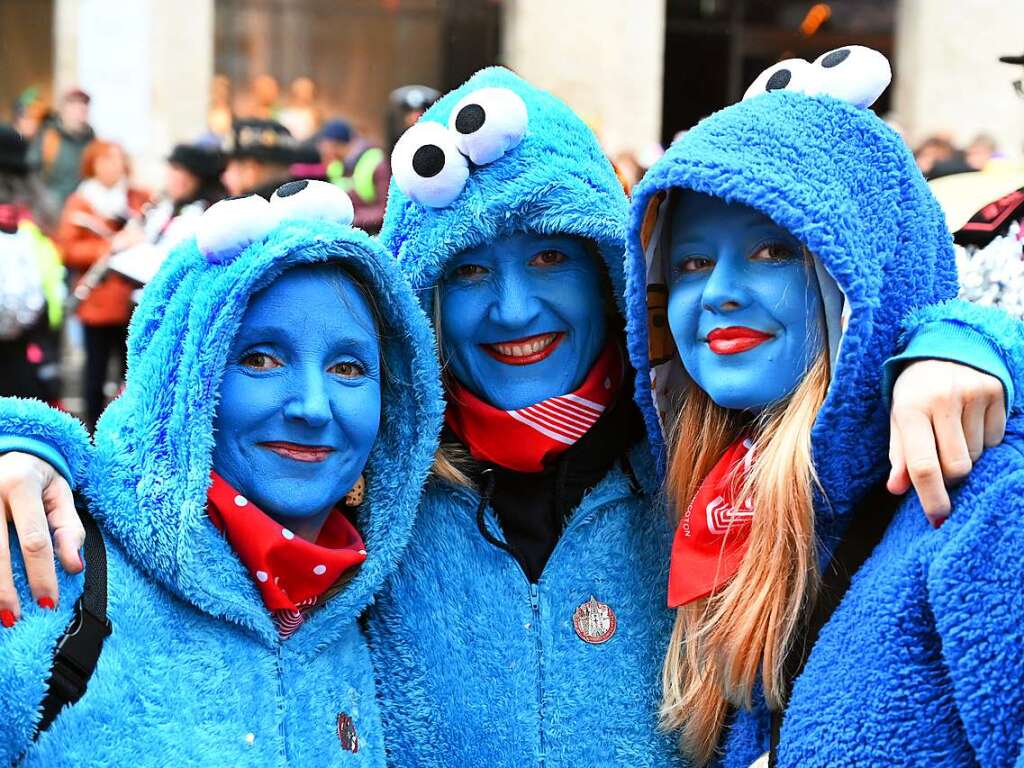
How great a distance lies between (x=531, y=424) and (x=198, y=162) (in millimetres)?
5508

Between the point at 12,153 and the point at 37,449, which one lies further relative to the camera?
the point at 12,153

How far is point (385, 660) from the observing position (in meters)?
2.45

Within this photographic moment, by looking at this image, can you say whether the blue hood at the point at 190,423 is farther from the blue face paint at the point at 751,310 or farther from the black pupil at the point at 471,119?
the blue face paint at the point at 751,310

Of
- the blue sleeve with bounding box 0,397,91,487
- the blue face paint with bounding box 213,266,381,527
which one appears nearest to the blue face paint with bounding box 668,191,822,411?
the blue face paint with bounding box 213,266,381,527

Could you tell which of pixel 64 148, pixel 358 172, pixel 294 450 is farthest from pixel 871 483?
pixel 64 148

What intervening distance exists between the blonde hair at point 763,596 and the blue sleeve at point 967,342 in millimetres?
168

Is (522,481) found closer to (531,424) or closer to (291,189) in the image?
(531,424)

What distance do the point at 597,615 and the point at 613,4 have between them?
11138mm

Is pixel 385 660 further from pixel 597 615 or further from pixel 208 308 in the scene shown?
pixel 208 308

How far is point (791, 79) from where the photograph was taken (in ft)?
7.64

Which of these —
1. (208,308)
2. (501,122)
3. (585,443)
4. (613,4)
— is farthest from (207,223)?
(613,4)

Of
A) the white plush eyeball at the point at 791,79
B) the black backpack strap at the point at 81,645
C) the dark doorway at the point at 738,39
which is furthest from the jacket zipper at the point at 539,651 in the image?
the dark doorway at the point at 738,39

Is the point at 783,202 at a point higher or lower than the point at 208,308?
higher

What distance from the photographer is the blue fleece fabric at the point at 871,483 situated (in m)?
1.84
